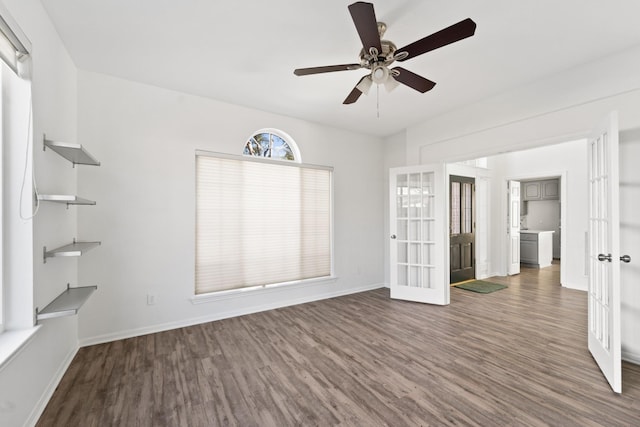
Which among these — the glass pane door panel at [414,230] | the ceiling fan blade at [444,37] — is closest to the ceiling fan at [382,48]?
the ceiling fan blade at [444,37]

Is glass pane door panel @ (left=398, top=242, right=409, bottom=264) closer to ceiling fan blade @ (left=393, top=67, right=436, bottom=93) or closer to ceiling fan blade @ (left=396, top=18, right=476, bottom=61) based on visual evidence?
ceiling fan blade @ (left=393, top=67, right=436, bottom=93)

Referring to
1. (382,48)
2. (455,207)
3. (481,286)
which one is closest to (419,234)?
(455,207)

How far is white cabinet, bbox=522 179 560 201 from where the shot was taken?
297 inches

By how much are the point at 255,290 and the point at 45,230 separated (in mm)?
2268

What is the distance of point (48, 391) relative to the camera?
6.51ft

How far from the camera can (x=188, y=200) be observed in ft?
10.9

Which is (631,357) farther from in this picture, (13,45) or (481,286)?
(13,45)

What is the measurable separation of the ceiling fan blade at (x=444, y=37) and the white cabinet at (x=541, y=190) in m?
7.97

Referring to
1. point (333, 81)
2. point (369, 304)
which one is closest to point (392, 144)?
point (333, 81)

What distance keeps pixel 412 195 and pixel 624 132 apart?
2.28m

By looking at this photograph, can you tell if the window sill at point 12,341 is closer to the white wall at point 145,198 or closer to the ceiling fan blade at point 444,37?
the white wall at point 145,198

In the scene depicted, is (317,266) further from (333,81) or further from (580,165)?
(580,165)

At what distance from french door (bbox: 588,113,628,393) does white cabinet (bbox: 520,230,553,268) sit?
5007 millimetres

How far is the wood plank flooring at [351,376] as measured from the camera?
1.80 meters
